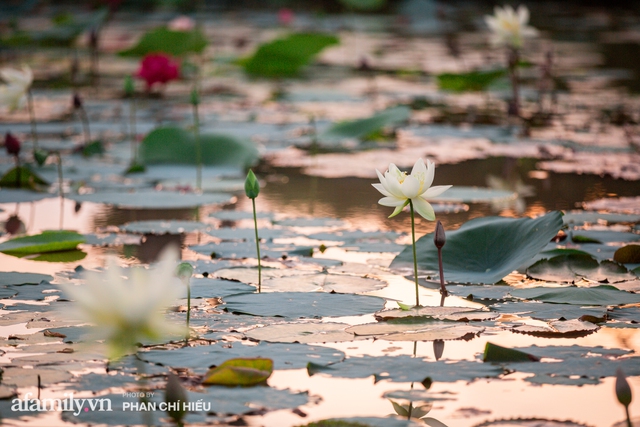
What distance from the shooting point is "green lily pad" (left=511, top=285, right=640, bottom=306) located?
196 cm

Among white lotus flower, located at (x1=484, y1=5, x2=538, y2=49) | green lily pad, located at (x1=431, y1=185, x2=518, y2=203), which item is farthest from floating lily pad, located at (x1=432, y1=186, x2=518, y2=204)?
white lotus flower, located at (x1=484, y1=5, x2=538, y2=49)

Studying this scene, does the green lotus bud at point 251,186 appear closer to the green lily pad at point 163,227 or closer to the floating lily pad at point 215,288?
the floating lily pad at point 215,288

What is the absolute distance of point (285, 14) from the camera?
10.6 meters

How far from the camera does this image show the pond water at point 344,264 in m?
1.49

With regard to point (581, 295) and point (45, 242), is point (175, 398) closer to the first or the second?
point (581, 295)

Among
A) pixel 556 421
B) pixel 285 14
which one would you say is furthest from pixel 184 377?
pixel 285 14

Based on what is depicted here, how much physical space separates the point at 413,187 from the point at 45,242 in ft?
3.69

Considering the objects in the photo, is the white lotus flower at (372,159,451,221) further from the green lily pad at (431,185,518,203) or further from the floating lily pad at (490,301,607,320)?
the green lily pad at (431,185,518,203)

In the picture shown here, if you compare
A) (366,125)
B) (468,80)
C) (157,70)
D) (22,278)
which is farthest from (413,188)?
(468,80)

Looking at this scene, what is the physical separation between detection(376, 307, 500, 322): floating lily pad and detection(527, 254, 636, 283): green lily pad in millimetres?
350

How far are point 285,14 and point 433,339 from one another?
9290 mm

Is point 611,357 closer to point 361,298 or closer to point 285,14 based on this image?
point 361,298

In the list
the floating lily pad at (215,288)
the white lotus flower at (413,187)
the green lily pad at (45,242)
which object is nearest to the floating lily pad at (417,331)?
the white lotus flower at (413,187)

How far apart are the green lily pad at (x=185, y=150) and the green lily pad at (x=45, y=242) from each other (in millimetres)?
1343
